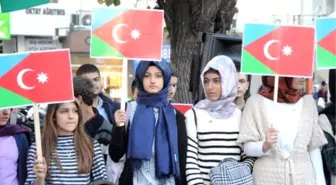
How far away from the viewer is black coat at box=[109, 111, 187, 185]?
12.2ft

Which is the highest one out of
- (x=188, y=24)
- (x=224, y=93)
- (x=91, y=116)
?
(x=188, y=24)

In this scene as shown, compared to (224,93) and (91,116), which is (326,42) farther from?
(91,116)

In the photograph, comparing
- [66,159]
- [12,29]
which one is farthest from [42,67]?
[12,29]

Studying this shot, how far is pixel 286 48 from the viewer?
394 centimetres

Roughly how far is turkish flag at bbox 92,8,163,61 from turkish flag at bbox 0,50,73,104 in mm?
366

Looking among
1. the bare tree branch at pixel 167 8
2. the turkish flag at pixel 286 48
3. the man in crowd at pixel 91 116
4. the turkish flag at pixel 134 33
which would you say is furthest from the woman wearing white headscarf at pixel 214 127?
the bare tree branch at pixel 167 8

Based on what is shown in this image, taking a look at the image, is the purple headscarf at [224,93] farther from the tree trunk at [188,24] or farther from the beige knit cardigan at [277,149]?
the tree trunk at [188,24]

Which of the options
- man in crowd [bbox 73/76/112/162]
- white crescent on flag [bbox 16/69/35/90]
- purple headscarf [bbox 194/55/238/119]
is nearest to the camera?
white crescent on flag [bbox 16/69/35/90]

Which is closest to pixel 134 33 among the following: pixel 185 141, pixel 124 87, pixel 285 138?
pixel 124 87

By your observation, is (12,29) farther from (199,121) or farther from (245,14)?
(199,121)

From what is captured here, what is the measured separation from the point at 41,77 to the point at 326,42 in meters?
1.97

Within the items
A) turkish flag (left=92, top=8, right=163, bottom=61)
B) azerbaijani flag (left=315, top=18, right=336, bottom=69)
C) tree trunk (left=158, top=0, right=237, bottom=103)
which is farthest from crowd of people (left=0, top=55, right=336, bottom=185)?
tree trunk (left=158, top=0, right=237, bottom=103)

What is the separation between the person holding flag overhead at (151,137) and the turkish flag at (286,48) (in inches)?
25.8

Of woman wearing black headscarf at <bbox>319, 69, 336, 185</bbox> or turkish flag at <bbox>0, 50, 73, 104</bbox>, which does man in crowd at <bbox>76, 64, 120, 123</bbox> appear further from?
woman wearing black headscarf at <bbox>319, 69, 336, 185</bbox>
